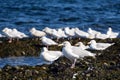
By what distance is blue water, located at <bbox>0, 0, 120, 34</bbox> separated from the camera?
91.8 feet

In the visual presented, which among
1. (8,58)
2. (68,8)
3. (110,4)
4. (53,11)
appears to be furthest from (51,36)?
(110,4)

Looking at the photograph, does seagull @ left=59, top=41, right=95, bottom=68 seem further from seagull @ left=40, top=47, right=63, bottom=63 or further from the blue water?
the blue water

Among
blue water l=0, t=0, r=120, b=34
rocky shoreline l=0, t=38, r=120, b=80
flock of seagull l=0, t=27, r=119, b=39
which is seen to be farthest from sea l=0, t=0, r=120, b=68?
rocky shoreline l=0, t=38, r=120, b=80

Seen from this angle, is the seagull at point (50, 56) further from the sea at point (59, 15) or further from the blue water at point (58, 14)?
the blue water at point (58, 14)

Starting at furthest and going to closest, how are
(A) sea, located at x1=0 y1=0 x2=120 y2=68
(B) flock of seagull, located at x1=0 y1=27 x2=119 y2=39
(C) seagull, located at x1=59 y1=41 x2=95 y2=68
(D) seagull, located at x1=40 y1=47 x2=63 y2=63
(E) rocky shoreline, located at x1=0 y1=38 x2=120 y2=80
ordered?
(A) sea, located at x1=0 y1=0 x2=120 y2=68 → (B) flock of seagull, located at x1=0 y1=27 x2=119 y2=39 → (D) seagull, located at x1=40 y1=47 x2=63 y2=63 → (C) seagull, located at x1=59 y1=41 x2=95 y2=68 → (E) rocky shoreline, located at x1=0 y1=38 x2=120 y2=80

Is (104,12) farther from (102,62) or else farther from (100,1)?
(102,62)

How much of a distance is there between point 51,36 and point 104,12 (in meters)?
14.7

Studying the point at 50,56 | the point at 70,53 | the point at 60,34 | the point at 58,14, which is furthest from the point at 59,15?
the point at 70,53

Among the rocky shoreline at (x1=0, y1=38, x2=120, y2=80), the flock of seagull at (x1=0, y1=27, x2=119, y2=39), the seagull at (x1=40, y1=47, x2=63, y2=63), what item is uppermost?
the rocky shoreline at (x1=0, y1=38, x2=120, y2=80)

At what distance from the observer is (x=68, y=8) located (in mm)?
38438

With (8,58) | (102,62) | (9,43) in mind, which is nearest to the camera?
(102,62)

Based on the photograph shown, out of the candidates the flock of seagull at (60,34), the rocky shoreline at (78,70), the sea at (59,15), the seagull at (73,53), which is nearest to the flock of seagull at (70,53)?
the seagull at (73,53)

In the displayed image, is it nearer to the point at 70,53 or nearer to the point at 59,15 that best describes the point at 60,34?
the point at 70,53

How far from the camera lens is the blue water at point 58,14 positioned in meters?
28.0
